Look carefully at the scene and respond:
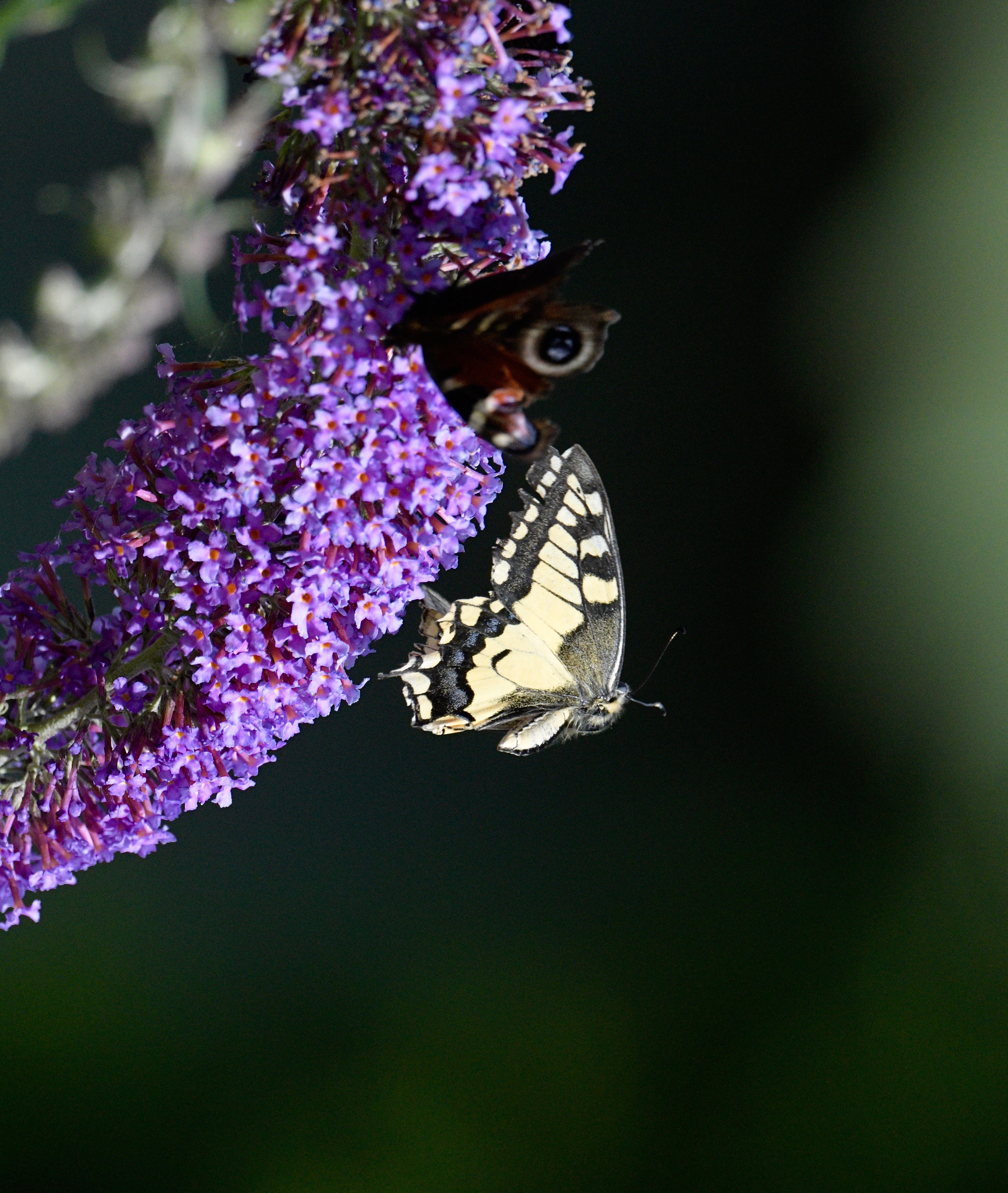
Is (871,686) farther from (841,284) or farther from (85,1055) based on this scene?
(85,1055)

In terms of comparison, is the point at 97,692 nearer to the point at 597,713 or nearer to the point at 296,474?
the point at 296,474

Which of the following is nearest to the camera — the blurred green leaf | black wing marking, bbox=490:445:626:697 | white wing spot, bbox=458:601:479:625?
the blurred green leaf

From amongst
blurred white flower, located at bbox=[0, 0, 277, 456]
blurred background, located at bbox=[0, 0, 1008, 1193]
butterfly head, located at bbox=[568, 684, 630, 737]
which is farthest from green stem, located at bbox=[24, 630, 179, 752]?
blurred background, located at bbox=[0, 0, 1008, 1193]

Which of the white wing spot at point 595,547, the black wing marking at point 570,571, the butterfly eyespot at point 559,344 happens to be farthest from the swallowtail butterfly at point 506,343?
the white wing spot at point 595,547

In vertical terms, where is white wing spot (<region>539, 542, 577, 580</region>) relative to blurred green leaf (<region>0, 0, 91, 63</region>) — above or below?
below

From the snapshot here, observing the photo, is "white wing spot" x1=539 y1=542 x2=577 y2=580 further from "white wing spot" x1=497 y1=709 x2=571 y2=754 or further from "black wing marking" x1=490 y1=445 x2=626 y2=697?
"white wing spot" x1=497 y1=709 x2=571 y2=754

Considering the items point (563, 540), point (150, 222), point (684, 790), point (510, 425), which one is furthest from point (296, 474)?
point (684, 790)
